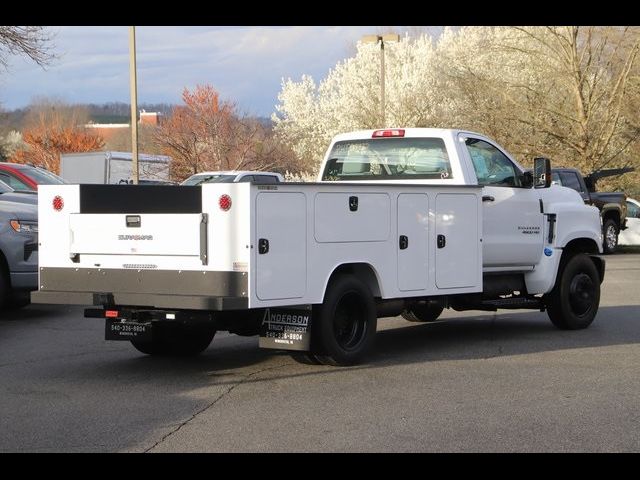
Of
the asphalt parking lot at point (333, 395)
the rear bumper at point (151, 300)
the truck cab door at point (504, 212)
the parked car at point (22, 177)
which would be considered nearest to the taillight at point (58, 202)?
the rear bumper at point (151, 300)

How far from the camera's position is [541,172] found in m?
11.6

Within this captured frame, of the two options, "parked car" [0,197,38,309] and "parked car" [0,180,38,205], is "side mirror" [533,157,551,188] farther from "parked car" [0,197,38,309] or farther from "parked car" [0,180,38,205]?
"parked car" [0,180,38,205]

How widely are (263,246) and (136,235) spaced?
1.26 m

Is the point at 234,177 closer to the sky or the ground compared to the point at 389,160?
closer to the sky

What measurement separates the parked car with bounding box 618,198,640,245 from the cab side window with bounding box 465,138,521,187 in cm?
1983

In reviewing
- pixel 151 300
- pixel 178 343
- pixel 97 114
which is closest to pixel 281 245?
pixel 151 300

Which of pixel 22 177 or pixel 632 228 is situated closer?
pixel 22 177

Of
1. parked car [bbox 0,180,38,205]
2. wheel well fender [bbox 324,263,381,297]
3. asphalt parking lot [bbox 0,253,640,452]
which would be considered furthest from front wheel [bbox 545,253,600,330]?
parked car [bbox 0,180,38,205]

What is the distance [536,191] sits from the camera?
11891 millimetres

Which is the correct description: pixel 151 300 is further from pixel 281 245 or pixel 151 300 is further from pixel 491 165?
pixel 491 165

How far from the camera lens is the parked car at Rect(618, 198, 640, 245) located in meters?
30.5

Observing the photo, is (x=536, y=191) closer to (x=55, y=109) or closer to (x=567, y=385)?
(x=567, y=385)
